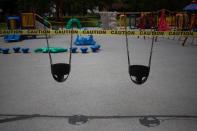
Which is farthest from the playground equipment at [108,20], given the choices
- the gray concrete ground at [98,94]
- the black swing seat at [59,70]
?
the black swing seat at [59,70]

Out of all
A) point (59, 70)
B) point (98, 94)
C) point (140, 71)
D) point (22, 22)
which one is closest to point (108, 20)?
point (22, 22)

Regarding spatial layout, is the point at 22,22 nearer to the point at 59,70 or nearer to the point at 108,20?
the point at 108,20

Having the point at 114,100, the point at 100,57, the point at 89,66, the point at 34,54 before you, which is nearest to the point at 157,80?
the point at 114,100

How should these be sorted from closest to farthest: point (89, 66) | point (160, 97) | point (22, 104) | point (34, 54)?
point (22, 104), point (160, 97), point (89, 66), point (34, 54)

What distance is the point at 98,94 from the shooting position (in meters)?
7.23

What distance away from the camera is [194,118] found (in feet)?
18.5

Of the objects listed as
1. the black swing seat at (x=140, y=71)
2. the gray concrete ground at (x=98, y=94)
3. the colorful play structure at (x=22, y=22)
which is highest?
the colorful play structure at (x=22, y=22)

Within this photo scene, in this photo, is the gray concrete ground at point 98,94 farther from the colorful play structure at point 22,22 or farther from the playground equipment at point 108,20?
the playground equipment at point 108,20

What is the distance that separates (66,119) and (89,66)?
5.37 m

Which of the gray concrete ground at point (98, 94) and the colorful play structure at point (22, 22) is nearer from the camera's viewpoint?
the gray concrete ground at point (98, 94)

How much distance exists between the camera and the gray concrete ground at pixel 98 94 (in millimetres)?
5383

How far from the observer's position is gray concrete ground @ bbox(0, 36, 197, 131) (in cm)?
538

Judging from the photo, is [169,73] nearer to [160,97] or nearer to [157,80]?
[157,80]

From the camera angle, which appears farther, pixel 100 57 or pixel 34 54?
pixel 34 54
